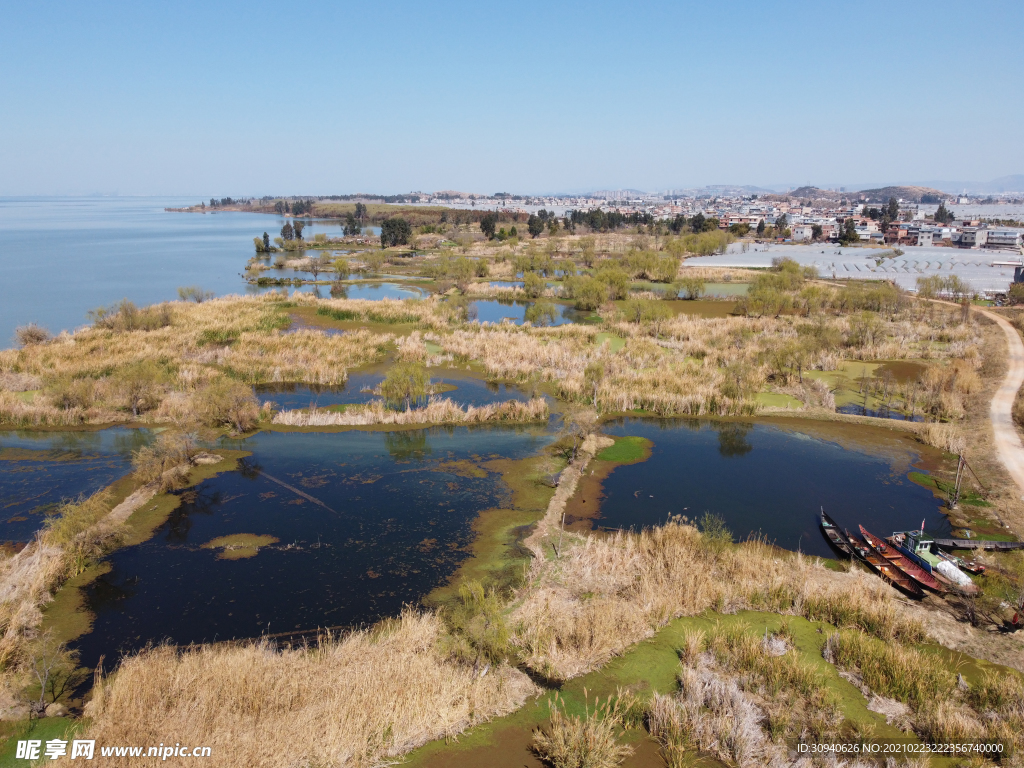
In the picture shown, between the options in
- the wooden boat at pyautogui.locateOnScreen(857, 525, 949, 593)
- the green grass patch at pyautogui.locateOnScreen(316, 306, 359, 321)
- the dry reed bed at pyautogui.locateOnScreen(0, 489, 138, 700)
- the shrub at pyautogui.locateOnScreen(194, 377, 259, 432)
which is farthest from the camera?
the green grass patch at pyautogui.locateOnScreen(316, 306, 359, 321)

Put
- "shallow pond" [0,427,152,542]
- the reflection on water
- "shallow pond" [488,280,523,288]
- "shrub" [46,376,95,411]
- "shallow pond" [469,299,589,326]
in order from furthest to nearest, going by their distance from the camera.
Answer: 1. "shallow pond" [488,280,523,288]
2. the reflection on water
3. "shallow pond" [469,299,589,326]
4. "shrub" [46,376,95,411]
5. "shallow pond" [0,427,152,542]

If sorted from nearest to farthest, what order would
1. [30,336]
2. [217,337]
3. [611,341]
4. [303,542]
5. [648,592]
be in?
[648,592] < [303,542] < [30,336] < [217,337] < [611,341]

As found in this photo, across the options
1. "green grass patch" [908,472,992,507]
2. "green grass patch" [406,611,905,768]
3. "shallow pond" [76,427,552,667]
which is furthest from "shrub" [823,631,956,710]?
"green grass patch" [908,472,992,507]

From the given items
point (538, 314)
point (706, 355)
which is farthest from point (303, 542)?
point (538, 314)

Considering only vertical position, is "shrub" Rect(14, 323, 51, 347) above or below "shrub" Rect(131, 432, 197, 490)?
above

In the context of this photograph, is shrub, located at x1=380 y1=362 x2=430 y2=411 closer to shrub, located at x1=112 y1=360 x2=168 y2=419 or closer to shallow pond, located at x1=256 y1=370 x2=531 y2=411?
shallow pond, located at x1=256 y1=370 x2=531 y2=411

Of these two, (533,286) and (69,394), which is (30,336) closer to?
(69,394)

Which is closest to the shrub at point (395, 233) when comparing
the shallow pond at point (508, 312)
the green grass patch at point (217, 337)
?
the shallow pond at point (508, 312)

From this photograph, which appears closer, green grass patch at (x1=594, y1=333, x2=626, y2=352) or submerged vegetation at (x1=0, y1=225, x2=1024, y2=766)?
submerged vegetation at (x1=0, y1=225, x2=1024, y2=766)
